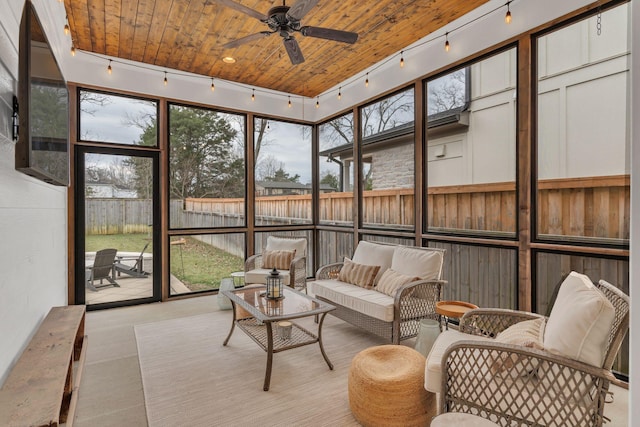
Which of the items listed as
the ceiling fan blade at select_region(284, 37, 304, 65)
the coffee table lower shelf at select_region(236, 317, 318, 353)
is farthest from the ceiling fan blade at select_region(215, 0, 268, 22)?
the coffee table lower shelf at select_region(236, 317, 318, 353)

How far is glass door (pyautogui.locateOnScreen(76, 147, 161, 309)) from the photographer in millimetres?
4508

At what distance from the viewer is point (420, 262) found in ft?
11.4

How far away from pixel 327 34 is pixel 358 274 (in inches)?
95.4

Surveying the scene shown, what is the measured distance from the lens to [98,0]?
3385 mm

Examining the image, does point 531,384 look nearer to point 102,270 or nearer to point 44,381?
point 44,381

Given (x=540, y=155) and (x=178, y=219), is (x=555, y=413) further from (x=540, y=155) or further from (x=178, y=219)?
(x=178, y=219)

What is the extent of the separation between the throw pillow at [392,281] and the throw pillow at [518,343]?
1.29m

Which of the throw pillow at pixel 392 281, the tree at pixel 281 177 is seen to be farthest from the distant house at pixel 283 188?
the throw pillow at pixel 392 281

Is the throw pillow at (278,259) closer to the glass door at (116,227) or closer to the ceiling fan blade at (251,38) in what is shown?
the glass door at (116,227)

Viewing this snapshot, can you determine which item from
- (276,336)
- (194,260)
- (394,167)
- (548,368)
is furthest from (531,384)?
(194,260)

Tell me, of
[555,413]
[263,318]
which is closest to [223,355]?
[263,318]

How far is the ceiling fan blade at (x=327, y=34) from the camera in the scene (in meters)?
2.98

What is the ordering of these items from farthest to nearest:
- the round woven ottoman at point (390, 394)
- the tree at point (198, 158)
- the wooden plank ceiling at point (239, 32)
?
the tree at point (198, 158)
the wooden plank ceiling at point (239, 32)
the round woven ottoman at point (390, 394)

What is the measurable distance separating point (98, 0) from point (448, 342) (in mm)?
4359
